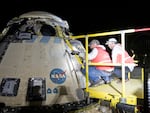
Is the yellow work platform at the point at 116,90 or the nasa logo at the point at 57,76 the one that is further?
the yellow work platform at the point at 116,90

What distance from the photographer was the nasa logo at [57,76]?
5.04 meters

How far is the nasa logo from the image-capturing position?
504 centimetres

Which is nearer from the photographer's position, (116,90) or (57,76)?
(57,76)

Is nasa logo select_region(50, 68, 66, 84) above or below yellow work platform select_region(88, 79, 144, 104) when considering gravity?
above

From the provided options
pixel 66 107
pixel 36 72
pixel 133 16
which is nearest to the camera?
pixel 66 107

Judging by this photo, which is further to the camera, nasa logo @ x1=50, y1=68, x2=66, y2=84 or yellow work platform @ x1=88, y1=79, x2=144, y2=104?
yellow work platform @ x1=88, y1=79, x2=144, y2=104

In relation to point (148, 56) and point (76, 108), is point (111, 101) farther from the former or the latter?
point (148, 56)

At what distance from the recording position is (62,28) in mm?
6211

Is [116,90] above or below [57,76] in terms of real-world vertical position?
below

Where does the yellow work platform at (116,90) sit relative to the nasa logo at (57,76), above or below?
below

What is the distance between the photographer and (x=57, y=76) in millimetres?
5094

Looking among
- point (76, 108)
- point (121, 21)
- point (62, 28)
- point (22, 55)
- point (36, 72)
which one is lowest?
point (76, 108)

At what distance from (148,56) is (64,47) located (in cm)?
254

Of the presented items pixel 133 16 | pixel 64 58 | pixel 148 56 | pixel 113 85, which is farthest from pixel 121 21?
pixel 148 56
